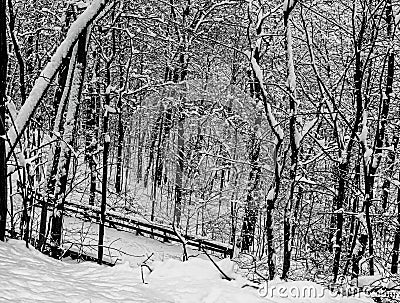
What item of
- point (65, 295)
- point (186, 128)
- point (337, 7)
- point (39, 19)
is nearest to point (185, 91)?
point (186, 128)

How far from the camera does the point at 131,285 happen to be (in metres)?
5.54

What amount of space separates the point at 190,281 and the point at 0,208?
3.80 meters

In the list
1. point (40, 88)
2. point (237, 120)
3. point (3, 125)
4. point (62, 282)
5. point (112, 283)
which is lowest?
A: point (112, 283)

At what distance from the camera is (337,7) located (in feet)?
36.2

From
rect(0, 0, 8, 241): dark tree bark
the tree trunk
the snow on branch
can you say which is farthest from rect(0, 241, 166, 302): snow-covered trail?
the tree trunk

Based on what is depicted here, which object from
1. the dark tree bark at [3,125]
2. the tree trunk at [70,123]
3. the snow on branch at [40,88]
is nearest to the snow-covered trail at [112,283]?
the dark tree bark at [3,125]

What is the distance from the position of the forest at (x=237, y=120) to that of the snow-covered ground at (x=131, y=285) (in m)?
0.95

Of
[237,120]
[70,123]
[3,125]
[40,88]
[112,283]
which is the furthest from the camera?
[237,120]

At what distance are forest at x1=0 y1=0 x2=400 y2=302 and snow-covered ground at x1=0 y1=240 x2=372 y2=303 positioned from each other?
0.95 meters

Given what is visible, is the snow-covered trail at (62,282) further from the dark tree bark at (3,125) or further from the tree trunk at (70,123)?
the tree trunk at (70,123)

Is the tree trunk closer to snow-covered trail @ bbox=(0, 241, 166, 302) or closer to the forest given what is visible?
the forest

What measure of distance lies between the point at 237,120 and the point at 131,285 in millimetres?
12384

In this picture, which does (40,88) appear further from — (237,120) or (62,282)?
(237,120)

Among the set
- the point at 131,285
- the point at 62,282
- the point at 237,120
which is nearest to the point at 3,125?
the point at 62,282
